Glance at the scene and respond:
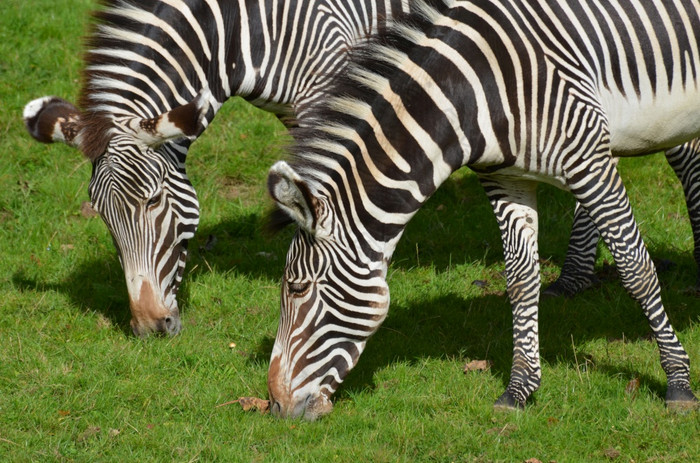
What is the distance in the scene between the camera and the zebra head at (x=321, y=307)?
560 cm

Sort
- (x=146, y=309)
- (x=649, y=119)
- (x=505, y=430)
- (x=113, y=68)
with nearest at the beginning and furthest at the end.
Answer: (x=505, y=430), (x=649, y=119), (x=146, y=309), (x=113, y=68)

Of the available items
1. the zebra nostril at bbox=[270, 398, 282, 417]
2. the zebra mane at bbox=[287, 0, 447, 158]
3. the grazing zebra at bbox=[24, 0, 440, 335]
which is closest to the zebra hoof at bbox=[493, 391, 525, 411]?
the zebra nostril at bbox=[270, 398, 282, 417]

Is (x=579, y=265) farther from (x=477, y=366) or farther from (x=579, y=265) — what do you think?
(x=477, y=366)

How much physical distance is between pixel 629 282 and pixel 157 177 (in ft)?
12.5

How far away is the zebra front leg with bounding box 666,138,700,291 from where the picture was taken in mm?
8562

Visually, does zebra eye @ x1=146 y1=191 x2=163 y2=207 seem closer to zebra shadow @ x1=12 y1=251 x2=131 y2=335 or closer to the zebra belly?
zebra shadow @ x1=12 y1=251 x2=131 y2=335

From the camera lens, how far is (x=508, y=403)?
632 cm

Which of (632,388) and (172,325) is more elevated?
(632,388)

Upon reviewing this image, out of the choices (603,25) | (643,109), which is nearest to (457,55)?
(603,25)

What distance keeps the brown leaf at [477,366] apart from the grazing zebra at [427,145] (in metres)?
1.41

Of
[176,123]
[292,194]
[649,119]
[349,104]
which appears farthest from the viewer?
[176,123]

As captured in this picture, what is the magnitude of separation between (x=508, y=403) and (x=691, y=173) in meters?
3.73

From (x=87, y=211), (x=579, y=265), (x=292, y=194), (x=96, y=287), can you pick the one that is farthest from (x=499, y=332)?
(x=87, y=211)

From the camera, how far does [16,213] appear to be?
390 inches
